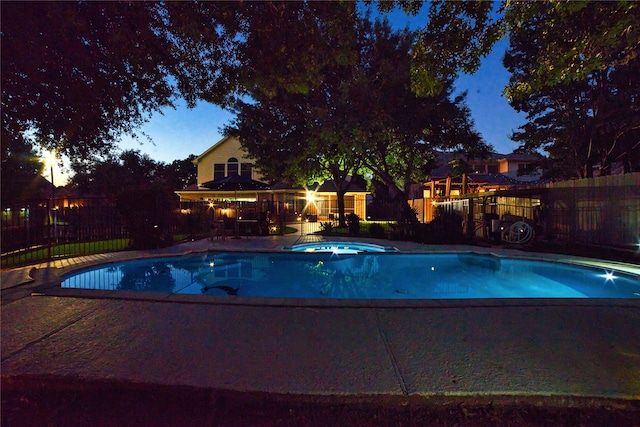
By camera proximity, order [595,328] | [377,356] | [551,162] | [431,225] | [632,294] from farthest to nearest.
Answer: [551,162] < [431,225] < [632,294] < [595,328] < [377,356]

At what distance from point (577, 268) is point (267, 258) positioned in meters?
8.69

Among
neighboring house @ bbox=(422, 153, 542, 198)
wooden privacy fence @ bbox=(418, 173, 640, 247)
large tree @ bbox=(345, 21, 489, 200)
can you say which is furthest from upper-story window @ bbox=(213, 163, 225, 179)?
wooden privacy fence @ bbox=(418, 173, 640, 247)

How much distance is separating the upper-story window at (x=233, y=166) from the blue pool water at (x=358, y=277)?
19.0 meters

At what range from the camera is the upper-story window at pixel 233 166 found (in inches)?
1155

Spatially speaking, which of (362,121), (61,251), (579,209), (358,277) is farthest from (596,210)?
(61,251)

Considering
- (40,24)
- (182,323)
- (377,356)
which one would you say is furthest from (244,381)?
(40,24)

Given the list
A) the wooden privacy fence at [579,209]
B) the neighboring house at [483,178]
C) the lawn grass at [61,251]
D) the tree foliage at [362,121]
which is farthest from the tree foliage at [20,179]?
the neighboring house at [483,178]

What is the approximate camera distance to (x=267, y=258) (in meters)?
11.1

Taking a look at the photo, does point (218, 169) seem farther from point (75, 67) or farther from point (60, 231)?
point (75, 67)

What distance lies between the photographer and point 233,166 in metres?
29.4

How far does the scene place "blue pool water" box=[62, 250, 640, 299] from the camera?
718 centimetres

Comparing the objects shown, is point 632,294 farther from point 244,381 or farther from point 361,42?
point 361,42

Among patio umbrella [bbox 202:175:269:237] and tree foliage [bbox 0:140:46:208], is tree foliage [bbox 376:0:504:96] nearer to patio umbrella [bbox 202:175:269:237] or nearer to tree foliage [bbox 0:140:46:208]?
patio umbrella [bbox 202:175:269:237]

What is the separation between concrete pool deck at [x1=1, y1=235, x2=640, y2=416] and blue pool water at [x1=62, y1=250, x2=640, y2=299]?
8.13 ft
